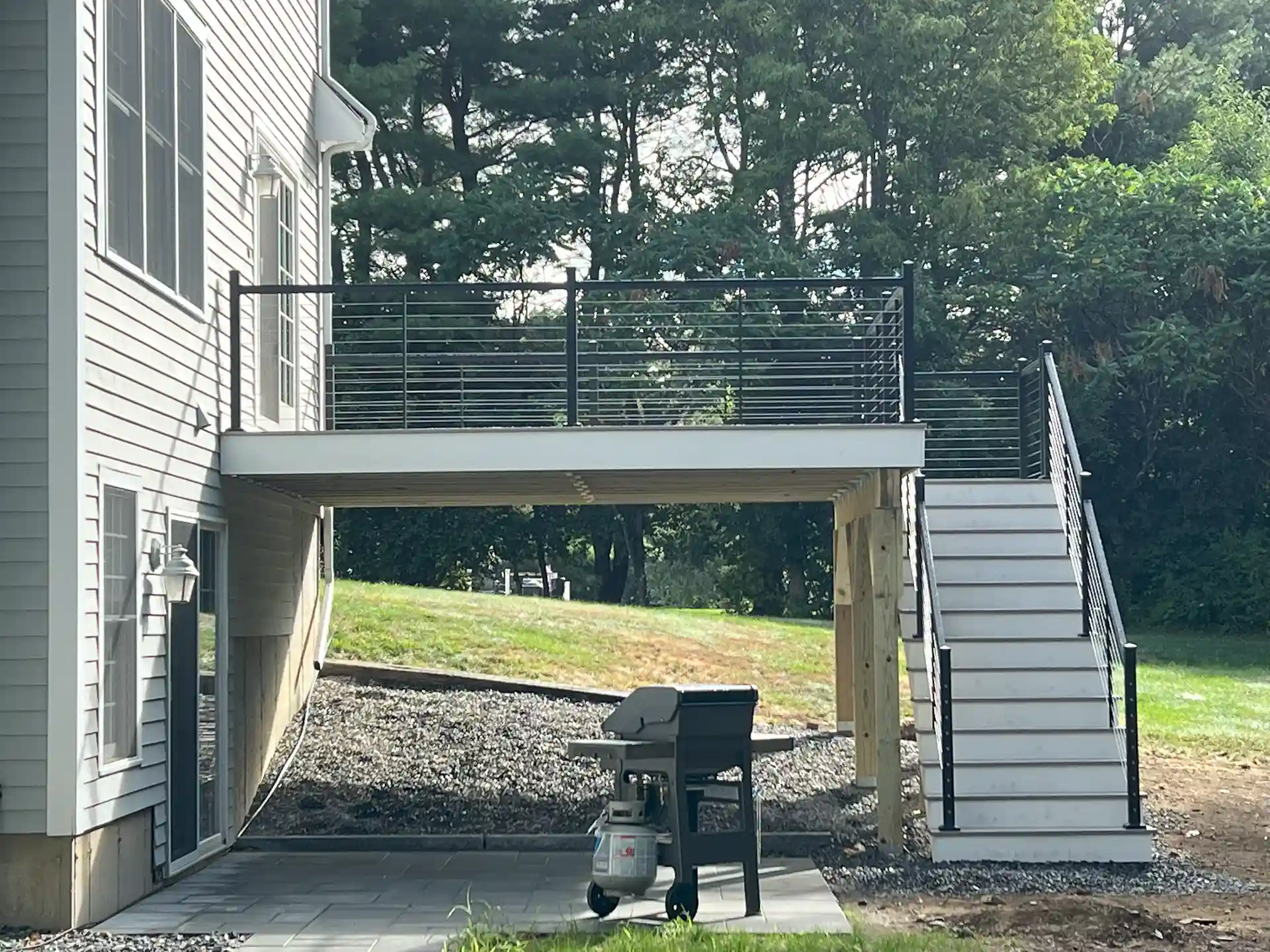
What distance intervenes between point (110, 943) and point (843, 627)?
8.40 metres

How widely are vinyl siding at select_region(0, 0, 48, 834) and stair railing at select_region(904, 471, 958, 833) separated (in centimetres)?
527

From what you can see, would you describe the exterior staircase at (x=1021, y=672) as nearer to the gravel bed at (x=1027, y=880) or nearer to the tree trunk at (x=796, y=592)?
the gravel bed at (x=1027, y=880)

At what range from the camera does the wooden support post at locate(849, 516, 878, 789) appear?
42.1 feet

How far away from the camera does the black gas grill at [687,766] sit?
27.4ft

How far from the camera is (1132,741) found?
32.5 ft

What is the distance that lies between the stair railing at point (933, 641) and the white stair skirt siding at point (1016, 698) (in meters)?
0.07

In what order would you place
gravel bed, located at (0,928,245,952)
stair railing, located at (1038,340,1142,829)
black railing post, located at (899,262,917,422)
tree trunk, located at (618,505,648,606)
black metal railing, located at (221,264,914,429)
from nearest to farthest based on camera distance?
gravel bed, located at (0,928,245,952) < stair railing, located at (1038,340,1142,829) < black railing post, located at (899,262,917,422) < black metal railing, located at (221,264,914,429) < tree trunk, located at (618,505,648,606)

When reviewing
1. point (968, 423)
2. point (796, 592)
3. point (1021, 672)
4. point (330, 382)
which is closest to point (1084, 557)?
point (1021, 672)

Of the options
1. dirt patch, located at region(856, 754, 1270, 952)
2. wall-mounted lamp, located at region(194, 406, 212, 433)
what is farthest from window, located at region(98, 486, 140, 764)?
dirt patch, located at region(856, 754, 1270, 952)

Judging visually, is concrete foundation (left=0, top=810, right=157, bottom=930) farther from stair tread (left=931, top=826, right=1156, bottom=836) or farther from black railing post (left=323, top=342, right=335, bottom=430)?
black railing post (left=323, top=342, right=335, bottom=430)

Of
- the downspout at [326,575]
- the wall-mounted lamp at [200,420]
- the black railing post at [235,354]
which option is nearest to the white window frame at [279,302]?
the black railing post at [235,354]

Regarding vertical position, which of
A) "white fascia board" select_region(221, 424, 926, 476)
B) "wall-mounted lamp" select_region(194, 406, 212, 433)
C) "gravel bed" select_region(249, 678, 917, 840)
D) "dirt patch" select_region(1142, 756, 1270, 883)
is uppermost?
"wall-mounted lamp" select_region(194, 406, 212, 433)

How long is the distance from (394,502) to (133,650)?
532cm

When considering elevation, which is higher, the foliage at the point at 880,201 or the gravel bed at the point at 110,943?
the foliage at the point at 880,201
